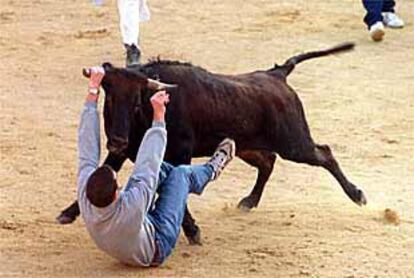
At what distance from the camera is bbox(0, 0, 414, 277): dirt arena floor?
7.86 metres

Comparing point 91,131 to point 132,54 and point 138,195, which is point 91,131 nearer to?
point 138,195

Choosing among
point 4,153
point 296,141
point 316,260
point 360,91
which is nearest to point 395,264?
point 316,260

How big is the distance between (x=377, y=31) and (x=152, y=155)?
24.8ft

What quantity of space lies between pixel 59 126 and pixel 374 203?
3292 millimetres

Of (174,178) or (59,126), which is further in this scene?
(59,126)

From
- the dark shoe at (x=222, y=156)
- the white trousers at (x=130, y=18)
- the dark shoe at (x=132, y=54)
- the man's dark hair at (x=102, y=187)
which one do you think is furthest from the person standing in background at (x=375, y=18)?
the man's dark hair at (x=102, y=187)

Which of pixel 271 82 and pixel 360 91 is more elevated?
pixel 271 82

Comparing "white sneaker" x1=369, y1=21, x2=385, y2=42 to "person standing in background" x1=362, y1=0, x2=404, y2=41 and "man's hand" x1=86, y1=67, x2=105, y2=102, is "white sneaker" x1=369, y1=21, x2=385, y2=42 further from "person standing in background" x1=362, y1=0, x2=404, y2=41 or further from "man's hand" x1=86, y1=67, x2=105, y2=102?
"man's hand" x1=86, y1=67, x2=105, y2=102

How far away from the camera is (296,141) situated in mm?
8648

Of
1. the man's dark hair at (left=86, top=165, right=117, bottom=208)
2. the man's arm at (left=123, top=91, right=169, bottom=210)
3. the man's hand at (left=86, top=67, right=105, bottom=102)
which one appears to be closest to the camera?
the man's dark hair at (left=86, top=165, right=117, bottom=208)

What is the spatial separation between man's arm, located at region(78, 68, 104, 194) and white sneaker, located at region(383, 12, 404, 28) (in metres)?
8.37

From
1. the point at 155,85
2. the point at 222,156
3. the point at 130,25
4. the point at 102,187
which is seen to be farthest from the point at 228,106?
the point at 130,25

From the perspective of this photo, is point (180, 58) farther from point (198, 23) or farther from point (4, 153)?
point (4, 153)

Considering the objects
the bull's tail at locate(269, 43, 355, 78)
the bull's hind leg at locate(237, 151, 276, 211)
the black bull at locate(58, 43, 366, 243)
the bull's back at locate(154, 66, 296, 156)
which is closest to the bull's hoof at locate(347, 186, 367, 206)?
the black bull at locate(58, 43, 366, 243)
